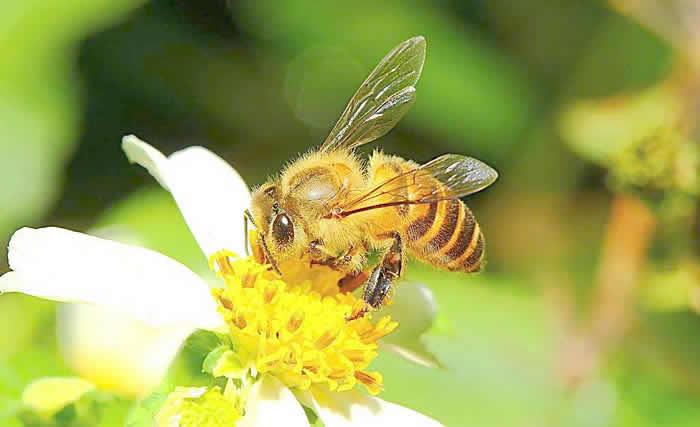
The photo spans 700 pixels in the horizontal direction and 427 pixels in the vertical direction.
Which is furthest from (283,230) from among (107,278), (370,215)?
(107,278)

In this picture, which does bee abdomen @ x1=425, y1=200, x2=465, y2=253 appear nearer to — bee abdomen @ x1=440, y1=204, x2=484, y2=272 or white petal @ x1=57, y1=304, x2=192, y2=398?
bee abdomen @ x1=440, y1=204, x2=484, y2=272

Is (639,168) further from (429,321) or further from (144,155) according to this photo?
(144,155)

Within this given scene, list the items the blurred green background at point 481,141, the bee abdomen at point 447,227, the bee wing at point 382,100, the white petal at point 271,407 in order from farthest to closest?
the blurred green background at point 481,141 → the bee wing at point 382,100 → the bee abdomen at point 447,227 → the white petal at point 271,407

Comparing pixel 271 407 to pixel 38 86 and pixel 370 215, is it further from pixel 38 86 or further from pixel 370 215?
pixel 38 86

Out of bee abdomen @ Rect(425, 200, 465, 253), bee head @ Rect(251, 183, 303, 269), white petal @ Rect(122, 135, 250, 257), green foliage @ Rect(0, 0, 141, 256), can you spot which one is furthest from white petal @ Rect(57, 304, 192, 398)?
green foliage @ Rect(0, 0, 141, 256)

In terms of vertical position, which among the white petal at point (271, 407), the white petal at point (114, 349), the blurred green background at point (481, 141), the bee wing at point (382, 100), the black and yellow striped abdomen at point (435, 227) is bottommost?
the white petal at point (271, 407)

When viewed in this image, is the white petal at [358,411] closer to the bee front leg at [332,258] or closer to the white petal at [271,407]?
the white petal at [271,407]

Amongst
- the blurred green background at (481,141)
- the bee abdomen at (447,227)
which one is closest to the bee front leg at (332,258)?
the bee abdomen at (447,227)
